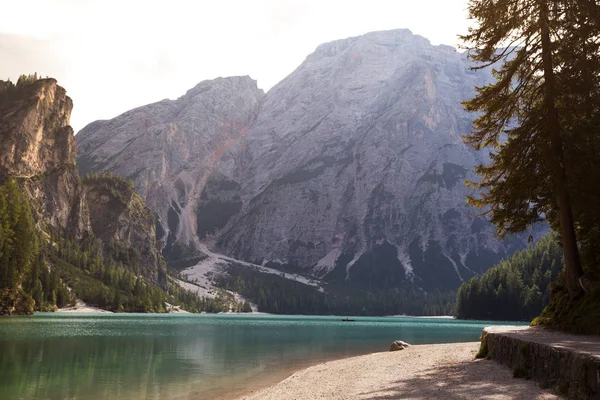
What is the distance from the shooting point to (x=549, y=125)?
3045 cm

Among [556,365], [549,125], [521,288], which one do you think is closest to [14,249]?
[549,125]

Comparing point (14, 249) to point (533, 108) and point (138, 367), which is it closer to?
point (138, 367)

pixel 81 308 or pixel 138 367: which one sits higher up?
pixel 138 367

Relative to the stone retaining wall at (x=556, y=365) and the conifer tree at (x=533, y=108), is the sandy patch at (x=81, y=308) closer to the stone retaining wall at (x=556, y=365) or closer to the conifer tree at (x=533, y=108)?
the conifer tree at (x=533, y=108)

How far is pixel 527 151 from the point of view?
31.6m

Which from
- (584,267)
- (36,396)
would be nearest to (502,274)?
(584,267)

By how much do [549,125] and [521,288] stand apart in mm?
171063

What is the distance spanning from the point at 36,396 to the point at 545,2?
36.4 m

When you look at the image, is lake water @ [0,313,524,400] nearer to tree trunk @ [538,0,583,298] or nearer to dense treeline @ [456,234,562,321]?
tree trunk @ [538,0,583,298]

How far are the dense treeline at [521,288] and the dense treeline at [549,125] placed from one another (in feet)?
513

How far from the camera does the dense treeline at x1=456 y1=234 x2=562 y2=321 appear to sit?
175750mm

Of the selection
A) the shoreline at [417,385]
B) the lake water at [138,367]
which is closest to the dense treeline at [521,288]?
the lake water at [138,367]

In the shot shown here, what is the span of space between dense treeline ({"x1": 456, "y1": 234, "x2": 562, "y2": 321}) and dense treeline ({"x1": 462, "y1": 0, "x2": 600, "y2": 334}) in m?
156

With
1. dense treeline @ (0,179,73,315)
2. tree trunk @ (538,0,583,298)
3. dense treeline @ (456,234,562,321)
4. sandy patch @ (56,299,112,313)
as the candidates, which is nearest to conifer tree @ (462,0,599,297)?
tree trunk @ (538,0,583,298)
